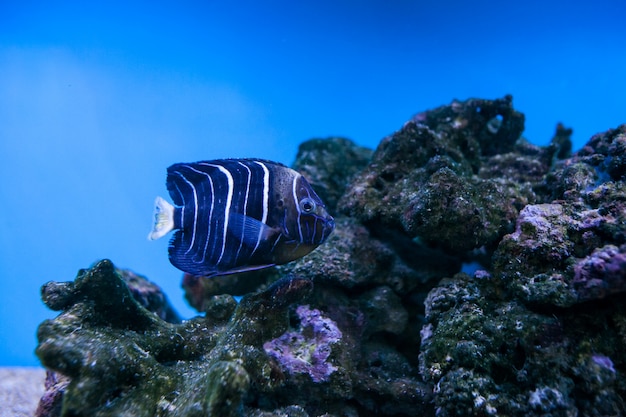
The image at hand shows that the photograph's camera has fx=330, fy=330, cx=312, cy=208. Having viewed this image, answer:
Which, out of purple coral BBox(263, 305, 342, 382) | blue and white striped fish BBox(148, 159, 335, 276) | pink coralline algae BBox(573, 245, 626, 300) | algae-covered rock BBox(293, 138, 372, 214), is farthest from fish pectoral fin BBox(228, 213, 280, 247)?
algae-covered rock BBox(293, 138, 372, 214)

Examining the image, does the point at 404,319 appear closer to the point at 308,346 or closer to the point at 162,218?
the point at 308,346

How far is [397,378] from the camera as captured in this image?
2912mm

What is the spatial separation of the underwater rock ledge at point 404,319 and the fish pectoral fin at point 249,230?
72cm

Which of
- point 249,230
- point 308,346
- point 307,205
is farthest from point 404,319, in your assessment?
point 249,230

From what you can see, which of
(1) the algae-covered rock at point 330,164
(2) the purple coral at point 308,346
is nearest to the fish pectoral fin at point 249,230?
(2) the purple coral at point 308,346

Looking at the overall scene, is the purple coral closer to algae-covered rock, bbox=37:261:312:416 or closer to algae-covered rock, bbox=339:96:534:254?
algae-covered rock, bbox=37:261:312:416

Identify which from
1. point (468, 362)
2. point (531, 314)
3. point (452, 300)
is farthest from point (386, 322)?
point (531, 314)

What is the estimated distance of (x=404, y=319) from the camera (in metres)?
3.45

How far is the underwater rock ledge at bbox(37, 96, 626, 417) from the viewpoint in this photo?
1.98 metres

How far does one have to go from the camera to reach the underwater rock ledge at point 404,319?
1984 millimetres

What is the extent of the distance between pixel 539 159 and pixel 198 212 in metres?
4.47

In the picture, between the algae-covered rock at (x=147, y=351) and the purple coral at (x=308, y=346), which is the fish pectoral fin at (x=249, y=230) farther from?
the purple coral at (x=308, y=346)

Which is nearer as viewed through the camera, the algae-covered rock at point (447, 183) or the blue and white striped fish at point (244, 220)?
the blue and white striped fish at point (244, 220)

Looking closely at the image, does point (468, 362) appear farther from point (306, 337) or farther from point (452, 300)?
point (306, 337)
